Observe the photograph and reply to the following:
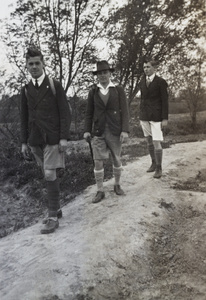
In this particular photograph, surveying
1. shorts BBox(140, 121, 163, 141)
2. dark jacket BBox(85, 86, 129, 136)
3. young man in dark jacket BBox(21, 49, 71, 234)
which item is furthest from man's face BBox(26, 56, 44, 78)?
shorts BBox(140, 121, 163, 141)

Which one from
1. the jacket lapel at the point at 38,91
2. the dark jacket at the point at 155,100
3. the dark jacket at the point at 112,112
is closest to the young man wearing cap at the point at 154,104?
the dark jacket at the point at 155,100

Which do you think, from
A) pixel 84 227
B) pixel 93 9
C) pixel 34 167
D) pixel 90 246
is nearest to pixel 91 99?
pixel 84 227

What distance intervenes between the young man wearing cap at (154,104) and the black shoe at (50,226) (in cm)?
234

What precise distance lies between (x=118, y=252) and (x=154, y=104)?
10.4 ft

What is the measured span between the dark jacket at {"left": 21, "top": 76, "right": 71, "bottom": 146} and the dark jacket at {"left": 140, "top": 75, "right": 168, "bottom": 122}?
212cm

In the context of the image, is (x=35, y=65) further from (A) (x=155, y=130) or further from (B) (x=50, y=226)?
(A) (x=155, y=130)

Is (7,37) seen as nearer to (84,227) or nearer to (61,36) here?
(61,36)

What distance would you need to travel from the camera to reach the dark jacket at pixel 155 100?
6094mm

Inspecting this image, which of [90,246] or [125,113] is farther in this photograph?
[125,113]

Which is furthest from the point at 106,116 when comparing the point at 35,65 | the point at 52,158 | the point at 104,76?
the point at 35,65

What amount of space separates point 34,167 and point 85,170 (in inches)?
72.3

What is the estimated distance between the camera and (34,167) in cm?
938

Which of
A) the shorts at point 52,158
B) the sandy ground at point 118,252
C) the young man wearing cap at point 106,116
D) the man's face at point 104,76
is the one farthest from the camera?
→ the young man wearing cap at point 106,116

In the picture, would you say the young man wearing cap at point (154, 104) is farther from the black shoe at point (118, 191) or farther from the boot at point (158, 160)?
the black shoe at point (118, 191)
